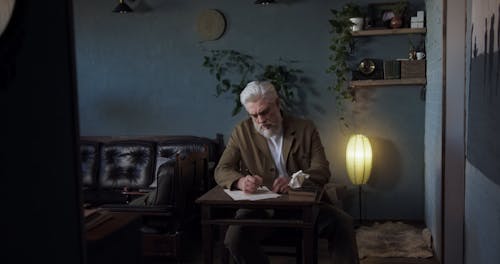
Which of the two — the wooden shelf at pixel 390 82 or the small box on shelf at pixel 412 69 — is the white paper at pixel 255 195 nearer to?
the wooden shelf at pixel 390 82

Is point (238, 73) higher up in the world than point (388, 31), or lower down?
lower down

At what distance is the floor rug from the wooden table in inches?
53.9

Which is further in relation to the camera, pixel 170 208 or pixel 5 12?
pixel 170 208

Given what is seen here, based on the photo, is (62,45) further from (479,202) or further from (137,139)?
(137,139)

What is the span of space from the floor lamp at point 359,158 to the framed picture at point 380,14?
3.28 feet

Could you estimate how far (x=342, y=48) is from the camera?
4465 mm

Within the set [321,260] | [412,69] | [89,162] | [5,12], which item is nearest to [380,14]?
[412,69]

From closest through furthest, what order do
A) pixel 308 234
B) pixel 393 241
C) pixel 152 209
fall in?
1. pixel 308 234
2. pixel 152 209
3. pixel 393 241

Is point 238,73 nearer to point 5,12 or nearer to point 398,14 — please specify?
point 398,14

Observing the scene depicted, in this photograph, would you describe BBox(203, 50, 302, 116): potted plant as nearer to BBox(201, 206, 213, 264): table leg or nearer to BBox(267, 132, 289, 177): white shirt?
BBox(267, 132, 289, 177): white shirt

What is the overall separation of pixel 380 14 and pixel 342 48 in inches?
18.1

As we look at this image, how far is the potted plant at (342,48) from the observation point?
4.36 m

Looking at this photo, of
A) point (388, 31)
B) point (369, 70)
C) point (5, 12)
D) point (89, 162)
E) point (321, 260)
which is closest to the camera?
point (5, 12)

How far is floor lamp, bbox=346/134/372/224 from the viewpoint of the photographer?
4375mm
